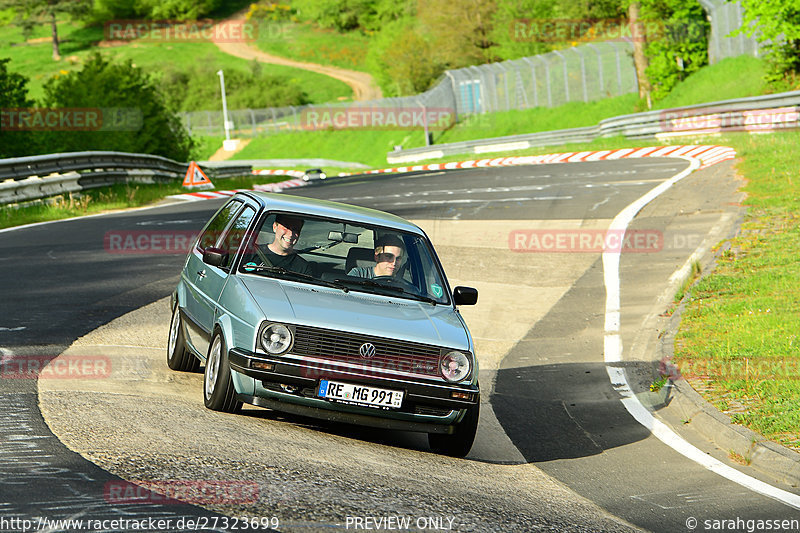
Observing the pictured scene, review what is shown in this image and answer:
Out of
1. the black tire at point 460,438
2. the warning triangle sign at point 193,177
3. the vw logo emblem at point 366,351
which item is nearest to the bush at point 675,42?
the warning triangle sign at point 193,177

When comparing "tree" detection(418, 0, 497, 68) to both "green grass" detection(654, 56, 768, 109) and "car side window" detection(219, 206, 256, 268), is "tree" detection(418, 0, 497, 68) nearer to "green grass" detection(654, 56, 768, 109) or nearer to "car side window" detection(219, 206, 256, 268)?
"green grass" detection(654, 56, 768, 109)

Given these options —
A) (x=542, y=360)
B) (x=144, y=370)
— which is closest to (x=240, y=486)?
(x=144, y=370)

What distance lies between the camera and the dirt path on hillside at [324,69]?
4599 inches

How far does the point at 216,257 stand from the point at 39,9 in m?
145

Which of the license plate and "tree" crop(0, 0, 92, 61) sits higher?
"tree" crop(0, 0, 92, 61)

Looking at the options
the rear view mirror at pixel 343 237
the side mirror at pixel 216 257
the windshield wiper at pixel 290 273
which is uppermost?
the rear view mirror at pixel 343 237

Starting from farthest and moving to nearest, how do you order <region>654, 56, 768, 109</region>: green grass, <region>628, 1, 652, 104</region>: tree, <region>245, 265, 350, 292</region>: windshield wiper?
<region>628, 1, 652, 104</region>: tree, <region>654, 56, 768, 109</region>: green grass, <region>245, 265, 350, 292</region>: windshield wiper

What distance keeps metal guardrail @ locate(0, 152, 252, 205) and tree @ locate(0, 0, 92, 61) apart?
114899mm

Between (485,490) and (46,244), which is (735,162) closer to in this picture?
(46,244)

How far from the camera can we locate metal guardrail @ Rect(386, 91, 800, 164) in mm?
31047

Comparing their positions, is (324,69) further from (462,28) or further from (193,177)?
(193,177)

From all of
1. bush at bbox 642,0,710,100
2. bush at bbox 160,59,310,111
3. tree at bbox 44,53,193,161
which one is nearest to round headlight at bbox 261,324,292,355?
tree at bbox 44,53,193,161

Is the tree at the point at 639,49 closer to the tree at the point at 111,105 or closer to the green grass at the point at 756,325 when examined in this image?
the tree at the point at 111,105

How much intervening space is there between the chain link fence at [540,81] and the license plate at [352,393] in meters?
43.0
